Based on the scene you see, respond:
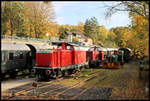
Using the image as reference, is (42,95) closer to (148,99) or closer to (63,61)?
(148,99)

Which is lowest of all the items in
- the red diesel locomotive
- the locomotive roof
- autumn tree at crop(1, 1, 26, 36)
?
the red diesel locomotive

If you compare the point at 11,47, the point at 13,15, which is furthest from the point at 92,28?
the point at 11,47

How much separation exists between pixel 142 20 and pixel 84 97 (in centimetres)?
499

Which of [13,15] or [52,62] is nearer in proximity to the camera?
[52,62]

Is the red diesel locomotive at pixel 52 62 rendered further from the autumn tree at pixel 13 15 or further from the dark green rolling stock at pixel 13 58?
the autumn tree at pixel 13 15

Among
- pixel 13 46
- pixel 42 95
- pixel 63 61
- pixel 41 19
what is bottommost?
pixel 42 95

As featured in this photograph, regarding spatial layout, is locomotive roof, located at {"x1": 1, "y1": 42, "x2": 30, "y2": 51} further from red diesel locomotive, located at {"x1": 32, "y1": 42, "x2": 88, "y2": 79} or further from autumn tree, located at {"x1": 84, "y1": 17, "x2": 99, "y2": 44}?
autumn tree, located at {"x1": 84, "y1": 17, "x2": 99, "y2": 44}

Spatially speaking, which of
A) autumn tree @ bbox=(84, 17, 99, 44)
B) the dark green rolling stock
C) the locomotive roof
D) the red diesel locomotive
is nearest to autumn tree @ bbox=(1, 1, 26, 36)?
the locomotive roof

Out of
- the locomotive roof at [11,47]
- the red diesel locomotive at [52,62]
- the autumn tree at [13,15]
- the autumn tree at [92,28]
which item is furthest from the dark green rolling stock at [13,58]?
the autumn tree at [92,28]

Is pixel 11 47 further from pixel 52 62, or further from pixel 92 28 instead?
pixel 92 28

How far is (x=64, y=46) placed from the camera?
17.7 metres

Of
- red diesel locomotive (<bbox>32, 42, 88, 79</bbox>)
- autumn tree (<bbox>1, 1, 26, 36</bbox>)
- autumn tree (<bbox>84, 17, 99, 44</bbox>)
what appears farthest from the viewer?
autumn tree (<bbox>84, 17, 99, 44</bbox>)

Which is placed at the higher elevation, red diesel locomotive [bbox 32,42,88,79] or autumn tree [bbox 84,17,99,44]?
autumn tree [bbox 84,17,99,44]

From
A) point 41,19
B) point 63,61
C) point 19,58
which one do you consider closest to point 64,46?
point 63,61
